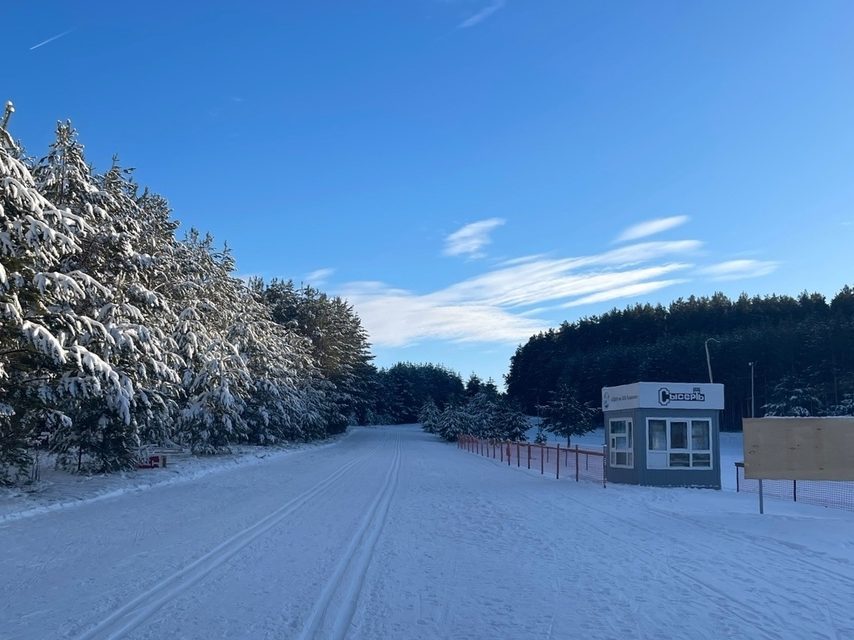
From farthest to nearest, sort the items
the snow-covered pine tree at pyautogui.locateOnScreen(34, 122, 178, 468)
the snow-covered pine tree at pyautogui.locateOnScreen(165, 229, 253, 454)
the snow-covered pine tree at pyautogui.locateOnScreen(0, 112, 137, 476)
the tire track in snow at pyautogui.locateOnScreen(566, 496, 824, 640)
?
the snow-covered pine tree at pyautogui.locateOnScreen(165, 229, 253, 454)
the snow-covered pine tree at pyautogui.locateOnScreen(34, 122, 178, 468)
the snow-covered pine tree at pyautogui.locateOnScreen(0, 112, 137, 476)
the tire track in snow at pyautogui.locateOnScreen(566, 496, 824, 640)

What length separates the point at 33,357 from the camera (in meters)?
16.0

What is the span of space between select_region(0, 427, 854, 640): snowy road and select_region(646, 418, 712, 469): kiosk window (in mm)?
4620

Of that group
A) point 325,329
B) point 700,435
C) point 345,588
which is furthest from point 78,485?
point 325,329

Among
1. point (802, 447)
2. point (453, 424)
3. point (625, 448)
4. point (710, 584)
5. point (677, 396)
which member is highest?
point (677, 396)

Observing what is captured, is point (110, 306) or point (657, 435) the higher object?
point (110, 306)

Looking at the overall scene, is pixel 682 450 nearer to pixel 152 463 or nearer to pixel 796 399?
pixel 152 463

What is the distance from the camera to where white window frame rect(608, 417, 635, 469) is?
22.2 m

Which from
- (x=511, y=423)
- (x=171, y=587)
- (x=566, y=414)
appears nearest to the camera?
(x=171, y=587)

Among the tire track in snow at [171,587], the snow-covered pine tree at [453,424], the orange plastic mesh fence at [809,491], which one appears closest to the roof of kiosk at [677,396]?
the orange plastic mesh fence at [809,491]

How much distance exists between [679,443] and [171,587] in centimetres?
1720

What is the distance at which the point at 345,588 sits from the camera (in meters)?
8.16

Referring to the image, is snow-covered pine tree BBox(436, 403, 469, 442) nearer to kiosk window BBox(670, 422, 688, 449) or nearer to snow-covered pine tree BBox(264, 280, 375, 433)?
snow-covered pine tree BBox(264, 280, 375, 433)

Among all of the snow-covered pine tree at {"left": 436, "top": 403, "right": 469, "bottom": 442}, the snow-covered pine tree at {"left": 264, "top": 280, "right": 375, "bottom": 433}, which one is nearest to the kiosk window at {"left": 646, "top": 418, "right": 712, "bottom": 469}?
the snow-covered pine tree at {"left": 264, "top": 280, "right": 375, "bottom": 433}

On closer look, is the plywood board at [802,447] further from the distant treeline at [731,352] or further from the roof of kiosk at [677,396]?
the distant treeline at [731,352]
